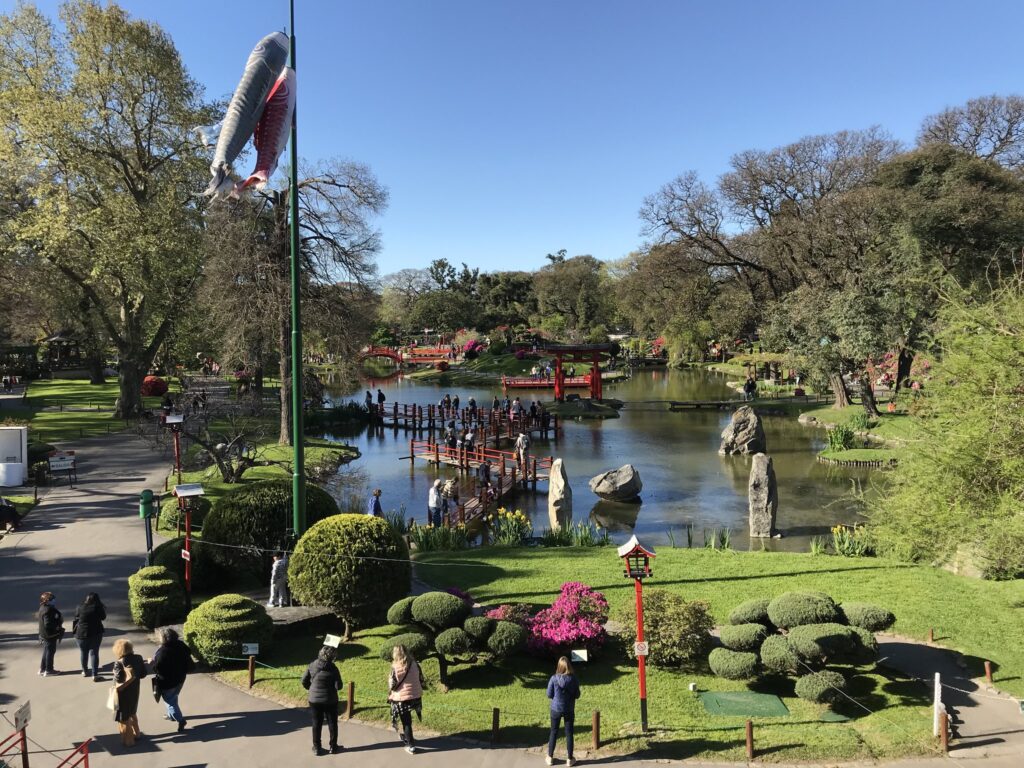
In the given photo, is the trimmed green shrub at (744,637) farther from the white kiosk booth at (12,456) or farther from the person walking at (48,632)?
the white kiosk booth at (12,456)

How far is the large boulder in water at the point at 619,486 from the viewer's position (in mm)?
21734

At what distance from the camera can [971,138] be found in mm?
50562

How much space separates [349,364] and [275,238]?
5.95 metres

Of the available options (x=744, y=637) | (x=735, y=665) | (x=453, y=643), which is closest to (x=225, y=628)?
(x=453, y=643)

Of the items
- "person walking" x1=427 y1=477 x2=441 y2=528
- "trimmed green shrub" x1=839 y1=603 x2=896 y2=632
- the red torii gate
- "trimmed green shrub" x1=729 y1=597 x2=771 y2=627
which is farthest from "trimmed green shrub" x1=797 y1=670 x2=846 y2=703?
the red torii gate

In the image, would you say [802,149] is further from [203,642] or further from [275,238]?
[203,642]

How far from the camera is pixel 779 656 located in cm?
888

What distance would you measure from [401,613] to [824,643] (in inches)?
211

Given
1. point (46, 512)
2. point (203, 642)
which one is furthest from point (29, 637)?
point (46, 512)

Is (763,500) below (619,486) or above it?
above

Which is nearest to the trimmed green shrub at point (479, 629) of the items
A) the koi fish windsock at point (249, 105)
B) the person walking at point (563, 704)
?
the person walking at point (563, 704)

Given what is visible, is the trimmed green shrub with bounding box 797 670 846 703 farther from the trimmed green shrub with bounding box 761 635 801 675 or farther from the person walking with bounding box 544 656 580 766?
the person walking with bounding box 544 656 580 766

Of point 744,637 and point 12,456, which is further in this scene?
point 12,456

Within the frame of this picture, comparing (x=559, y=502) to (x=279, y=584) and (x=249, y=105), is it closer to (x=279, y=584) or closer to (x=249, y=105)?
(x=279, y=584)
